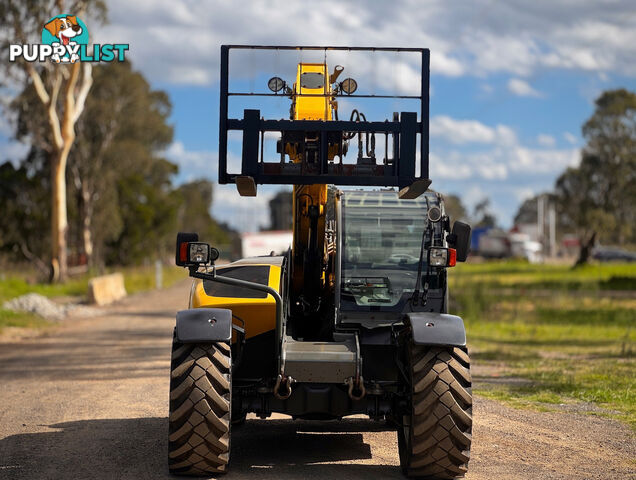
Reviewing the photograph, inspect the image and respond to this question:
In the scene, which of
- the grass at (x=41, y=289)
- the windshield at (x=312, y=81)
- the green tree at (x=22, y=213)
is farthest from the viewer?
the green tree at (x=22, y=213)

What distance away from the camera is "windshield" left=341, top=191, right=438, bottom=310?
9.30m

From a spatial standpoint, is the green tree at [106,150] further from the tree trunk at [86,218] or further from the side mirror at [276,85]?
the side mirror at [276,85]

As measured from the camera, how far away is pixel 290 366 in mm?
8586

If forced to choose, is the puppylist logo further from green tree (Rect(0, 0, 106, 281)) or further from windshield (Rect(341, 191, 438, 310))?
windshield (Rect(341, 191, 438, 310))

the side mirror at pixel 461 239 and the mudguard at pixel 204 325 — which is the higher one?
the side mirror at pixel 461 239

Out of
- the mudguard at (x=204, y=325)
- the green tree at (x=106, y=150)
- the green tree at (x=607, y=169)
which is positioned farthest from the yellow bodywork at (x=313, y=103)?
the green tree at (x=607, y=169)

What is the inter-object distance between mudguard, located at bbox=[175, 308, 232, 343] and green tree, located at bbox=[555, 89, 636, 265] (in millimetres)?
65139

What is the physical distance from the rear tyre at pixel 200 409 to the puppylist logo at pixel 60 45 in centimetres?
3641

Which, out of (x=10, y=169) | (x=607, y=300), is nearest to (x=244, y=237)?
(x=10, y=169)

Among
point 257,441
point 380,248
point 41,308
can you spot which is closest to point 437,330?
point 380,248

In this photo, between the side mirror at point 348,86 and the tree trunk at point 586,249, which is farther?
the tree trunk at point 586,249

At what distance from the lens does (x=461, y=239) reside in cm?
902

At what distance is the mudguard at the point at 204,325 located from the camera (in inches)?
326

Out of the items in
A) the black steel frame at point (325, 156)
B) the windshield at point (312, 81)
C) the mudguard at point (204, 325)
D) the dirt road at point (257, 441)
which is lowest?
the dirt road at point (257, 441)
